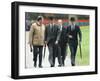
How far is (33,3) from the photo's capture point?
4.71 ft

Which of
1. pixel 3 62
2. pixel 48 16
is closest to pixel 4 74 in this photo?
pixel 3 62

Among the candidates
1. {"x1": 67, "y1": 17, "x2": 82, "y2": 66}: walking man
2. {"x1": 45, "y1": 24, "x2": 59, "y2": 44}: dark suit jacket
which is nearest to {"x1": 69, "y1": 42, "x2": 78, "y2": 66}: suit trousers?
{"x1": 67, "y1": 17, "x2": 82, "y2": 66}: walking man

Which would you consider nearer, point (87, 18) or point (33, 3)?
point (33, 3)

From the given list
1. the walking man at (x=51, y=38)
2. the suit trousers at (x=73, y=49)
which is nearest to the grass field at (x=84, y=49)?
the suit trousers at (x=73, y=49)

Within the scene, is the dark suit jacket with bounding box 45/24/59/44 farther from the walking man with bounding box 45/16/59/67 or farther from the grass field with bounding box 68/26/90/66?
the grass field with bounding box 68/26/90/66

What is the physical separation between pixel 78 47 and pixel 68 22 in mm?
146

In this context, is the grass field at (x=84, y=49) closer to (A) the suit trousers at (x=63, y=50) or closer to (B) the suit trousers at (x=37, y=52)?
(A) the suit trousers at (x=63, y=50)

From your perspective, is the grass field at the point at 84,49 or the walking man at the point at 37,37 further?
the grass field at the point at 84,49

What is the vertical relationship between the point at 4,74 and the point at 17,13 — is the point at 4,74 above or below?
below

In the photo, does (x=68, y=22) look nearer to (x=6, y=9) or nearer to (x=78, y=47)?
(x=78, y=47)

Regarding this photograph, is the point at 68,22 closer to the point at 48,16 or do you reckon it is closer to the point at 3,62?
the point at 48,16

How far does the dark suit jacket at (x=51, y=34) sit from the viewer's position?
58.6 inches

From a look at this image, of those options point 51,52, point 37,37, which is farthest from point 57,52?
point 37,37

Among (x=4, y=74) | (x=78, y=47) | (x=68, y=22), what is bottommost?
(x=4, y=74)
